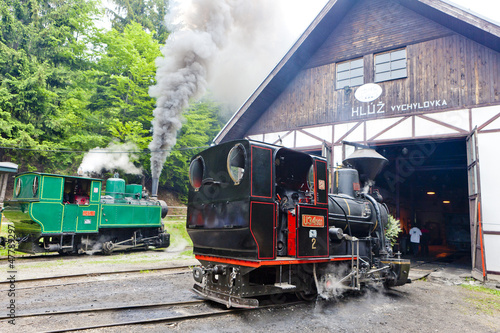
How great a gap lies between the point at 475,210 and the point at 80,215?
11.6 meters

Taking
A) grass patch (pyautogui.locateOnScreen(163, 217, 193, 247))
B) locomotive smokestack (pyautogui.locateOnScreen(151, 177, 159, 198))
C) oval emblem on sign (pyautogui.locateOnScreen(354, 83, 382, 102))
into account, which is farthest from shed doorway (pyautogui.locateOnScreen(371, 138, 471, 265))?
grass patch (pyautogui.locateOnScreen(163, 217, 193, 247))

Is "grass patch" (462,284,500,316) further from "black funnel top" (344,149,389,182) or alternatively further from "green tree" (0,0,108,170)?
"green tree" (0,0,108,170)

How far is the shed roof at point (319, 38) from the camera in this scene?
30.2ft

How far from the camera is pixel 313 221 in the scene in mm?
5430

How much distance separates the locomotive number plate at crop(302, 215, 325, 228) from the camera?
17.3 feet

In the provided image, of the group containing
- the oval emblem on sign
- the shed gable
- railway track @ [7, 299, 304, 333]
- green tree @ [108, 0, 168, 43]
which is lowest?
railway track @ [7, 299, 304, 333]

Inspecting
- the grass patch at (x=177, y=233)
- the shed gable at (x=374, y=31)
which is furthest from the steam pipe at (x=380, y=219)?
the grass patch at (x=177, y=233)

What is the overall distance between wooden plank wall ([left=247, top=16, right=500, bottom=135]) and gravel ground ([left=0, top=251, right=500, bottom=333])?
5.25 meters

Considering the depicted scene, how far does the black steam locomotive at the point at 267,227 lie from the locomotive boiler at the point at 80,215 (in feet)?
20.6

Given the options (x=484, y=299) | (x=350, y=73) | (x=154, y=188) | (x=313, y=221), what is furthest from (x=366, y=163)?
(x=154, y=188)

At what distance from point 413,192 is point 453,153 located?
13.5 ft

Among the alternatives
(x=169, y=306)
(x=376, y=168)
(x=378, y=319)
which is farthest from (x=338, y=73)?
(x=169, y=306)

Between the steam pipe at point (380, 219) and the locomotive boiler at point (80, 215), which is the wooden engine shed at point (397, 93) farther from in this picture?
the locomotive boiler at point (80, 215)

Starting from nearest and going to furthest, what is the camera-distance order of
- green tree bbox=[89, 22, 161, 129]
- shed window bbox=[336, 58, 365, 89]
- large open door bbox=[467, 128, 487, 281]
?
large open door bbox=[467, 128, 487, 281] → shed window bbox=[336, 58, 365, 89] → green tree bbox=[89, 22, 161, 129]
